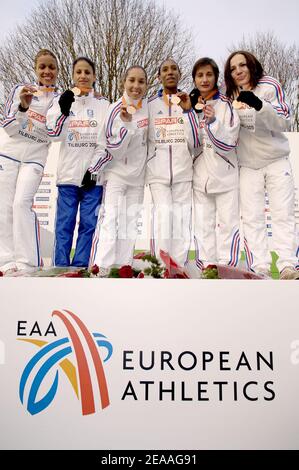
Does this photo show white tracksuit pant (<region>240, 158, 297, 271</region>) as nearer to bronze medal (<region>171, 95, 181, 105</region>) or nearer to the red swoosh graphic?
bronze medal (<region>171, 95, 181, 105</region>)

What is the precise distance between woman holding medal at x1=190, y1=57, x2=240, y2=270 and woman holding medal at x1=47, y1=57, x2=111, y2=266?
2.38ft

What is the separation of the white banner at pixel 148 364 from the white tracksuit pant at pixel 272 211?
1473mm

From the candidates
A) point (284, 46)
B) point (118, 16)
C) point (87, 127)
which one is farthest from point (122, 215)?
point (284, 46)

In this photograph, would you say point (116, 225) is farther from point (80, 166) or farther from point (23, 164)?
point (23, 164)

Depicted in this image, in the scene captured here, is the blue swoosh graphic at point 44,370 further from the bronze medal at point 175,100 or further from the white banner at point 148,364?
the bronze medal at point 175,100

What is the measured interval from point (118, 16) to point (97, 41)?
3.67ft

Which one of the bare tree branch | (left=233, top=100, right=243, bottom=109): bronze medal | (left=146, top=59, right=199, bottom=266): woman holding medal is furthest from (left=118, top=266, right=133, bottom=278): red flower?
the bare tree branch

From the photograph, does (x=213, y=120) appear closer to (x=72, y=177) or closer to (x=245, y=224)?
(x=245, y=224)

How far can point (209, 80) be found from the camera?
11.2 feet

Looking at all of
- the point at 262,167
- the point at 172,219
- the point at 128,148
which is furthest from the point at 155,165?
the point at 262,167

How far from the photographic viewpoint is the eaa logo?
1816 mm

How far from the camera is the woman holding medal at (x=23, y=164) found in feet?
11.5

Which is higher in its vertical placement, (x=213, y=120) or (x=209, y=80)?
(x=209, y=80)

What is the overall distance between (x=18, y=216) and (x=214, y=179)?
137cm
